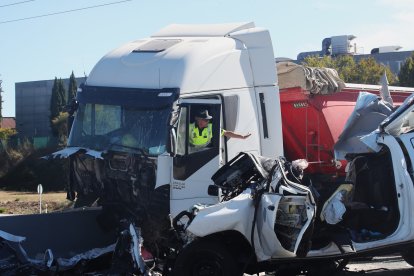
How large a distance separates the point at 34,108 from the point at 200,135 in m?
61.4

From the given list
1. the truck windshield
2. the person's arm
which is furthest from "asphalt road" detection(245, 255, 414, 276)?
the truck windshield

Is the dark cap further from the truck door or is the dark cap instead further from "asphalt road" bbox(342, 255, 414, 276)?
"asphalt road" bbox(342, 255, 414, 276)

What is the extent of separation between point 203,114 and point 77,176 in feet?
7.06

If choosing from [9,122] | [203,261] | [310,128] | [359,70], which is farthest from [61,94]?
[203,261]

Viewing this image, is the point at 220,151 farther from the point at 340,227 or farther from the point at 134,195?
the point at 340,227

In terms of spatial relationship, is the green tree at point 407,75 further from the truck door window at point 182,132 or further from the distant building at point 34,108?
the distant building at point 34,108

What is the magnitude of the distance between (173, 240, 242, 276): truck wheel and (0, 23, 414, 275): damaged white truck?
12 millimetres

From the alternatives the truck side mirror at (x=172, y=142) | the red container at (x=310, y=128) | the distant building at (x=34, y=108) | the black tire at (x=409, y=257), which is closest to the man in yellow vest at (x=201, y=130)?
the truck side mirror at (x=172, y=142)

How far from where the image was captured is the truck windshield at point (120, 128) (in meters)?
8.95

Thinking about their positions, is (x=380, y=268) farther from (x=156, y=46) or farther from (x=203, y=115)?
(x=156, y=46)

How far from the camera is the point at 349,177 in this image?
843 centimetres

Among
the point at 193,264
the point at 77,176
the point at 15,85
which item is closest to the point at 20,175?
the point at 15,85

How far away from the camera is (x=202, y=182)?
9070mm

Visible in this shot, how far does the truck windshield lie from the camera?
895 cm
